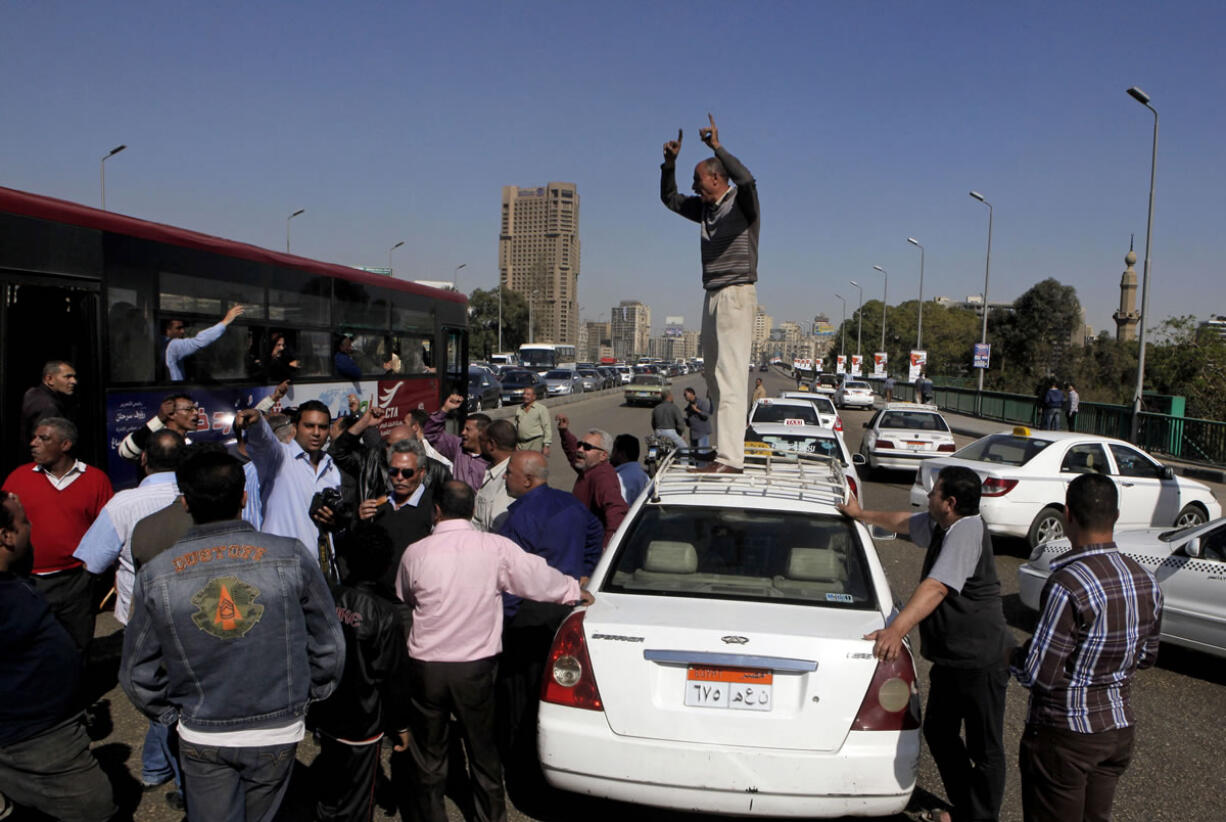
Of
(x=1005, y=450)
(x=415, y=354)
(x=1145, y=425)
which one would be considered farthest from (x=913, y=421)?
(x=1145, y=425)

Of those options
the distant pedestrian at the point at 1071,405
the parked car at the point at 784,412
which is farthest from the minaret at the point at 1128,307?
the parked car at the point at 784,412

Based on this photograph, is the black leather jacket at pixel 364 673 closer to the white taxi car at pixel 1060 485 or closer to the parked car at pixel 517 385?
the white taxi car at pixel 1060 485

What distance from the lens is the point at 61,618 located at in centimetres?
476

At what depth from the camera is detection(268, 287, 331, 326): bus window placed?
11172mm

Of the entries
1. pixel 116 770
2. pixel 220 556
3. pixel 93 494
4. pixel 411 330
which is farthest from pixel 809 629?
pixel 411 330

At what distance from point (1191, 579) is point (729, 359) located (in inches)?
153

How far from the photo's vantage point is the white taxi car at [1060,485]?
35.4 ft

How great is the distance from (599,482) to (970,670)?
2.80m

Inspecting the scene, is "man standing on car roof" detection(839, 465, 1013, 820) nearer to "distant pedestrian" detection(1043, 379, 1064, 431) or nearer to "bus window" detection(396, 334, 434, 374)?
"bus window" detection(396, 334, 434, 374)

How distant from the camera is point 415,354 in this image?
625 inches

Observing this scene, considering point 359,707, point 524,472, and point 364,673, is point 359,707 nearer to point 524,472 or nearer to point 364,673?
point 364,673

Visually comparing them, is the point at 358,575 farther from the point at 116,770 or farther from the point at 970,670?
the point at 970,670

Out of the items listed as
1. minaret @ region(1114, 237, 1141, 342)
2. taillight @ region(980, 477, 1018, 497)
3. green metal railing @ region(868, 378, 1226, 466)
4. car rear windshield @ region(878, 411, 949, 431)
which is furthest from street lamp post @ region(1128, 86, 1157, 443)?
minaret @ region(1114, 237, 1141, 342)

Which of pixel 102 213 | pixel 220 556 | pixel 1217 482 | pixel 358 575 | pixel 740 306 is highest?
pixel 102 213
